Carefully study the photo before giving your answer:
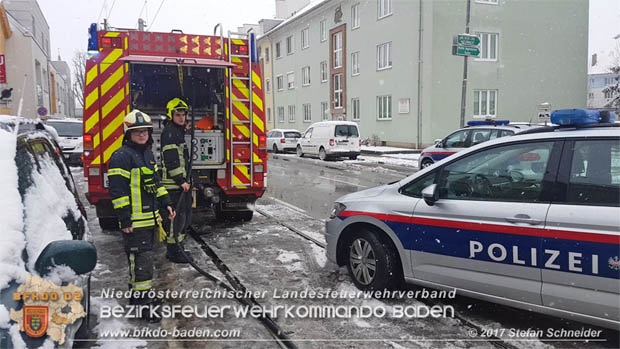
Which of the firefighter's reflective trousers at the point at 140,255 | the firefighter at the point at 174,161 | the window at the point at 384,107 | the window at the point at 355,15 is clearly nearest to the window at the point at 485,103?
the window at the point at 384,107

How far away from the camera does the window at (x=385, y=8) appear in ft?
89.8

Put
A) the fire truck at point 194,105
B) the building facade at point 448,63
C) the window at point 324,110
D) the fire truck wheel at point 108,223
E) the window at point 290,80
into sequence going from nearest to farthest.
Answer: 1. the fire truck at point 194,105
2. the fire truck wheel at point 108,223
3. the building facade at point 448,63
4. the window at point 324,110
5. the window at point 290,80

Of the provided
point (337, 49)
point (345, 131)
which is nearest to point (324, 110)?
point (337, 49)

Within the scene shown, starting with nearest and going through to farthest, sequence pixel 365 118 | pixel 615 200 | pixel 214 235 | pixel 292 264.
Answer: pixel 615 200 < pixel 292 264 < pixel 214 235 < pixel 365 118

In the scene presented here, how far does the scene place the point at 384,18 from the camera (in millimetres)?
27719

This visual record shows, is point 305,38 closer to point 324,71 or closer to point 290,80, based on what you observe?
point 290,80

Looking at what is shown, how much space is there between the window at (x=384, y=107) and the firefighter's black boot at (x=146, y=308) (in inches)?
970

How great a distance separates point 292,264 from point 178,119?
2.26m

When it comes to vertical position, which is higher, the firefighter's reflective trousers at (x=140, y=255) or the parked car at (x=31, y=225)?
the parked car at (x=31, y=225)

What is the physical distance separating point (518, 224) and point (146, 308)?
10.3 feet

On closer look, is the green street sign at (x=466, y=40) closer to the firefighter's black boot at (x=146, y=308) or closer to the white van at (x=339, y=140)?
the white van at (x=339, y=140)

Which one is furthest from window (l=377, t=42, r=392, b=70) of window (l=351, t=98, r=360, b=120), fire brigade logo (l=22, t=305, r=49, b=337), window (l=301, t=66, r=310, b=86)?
fire brigade logo (l=22, t=305, r=49, b=337)

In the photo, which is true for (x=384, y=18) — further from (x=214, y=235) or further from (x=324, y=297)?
(x=324, y=297)

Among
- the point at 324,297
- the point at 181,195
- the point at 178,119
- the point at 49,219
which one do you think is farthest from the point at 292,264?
the point at 49,219
